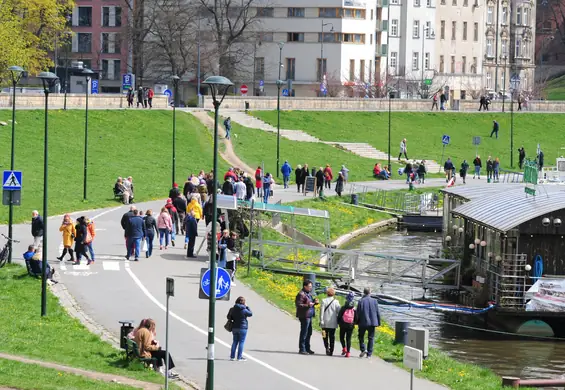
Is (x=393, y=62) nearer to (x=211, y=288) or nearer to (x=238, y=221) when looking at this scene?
(x=238, y=221)

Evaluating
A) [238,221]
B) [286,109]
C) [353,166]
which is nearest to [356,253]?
[238,221]

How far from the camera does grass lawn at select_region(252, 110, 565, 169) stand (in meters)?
91.0

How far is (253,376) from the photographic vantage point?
27.5 metres

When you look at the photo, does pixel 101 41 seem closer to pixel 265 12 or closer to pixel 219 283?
pixel 265 12

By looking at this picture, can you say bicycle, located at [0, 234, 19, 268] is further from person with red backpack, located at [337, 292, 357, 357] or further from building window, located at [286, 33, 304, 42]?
building window, located at [286, 33, 304, 42]

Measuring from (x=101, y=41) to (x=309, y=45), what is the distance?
66.5ft

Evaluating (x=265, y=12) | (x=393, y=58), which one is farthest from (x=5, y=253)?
(x=393, y=58)

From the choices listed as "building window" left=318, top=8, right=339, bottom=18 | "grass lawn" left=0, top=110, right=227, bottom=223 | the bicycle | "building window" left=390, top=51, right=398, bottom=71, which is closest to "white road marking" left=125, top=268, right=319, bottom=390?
the bicycle

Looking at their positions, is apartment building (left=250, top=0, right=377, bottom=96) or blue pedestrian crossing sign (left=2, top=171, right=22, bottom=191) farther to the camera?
apartment building (left=250, top=0, right=377, bottom=96)

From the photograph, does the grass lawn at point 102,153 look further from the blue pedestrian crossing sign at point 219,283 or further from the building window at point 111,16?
the building window at point 111,16

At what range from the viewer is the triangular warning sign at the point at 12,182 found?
124ft

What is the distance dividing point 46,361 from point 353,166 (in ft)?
178

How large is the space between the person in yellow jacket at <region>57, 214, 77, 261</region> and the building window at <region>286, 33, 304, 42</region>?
84.6 metres

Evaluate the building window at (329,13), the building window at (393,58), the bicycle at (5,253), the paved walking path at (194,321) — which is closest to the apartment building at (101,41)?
the building window at (329,13)
